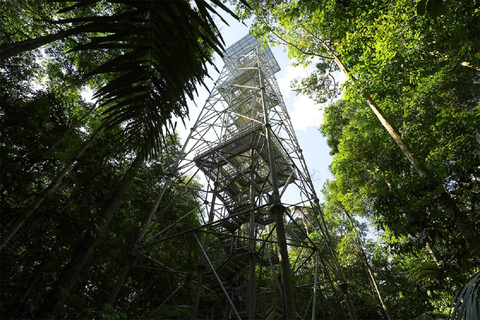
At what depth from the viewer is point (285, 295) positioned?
166 inches

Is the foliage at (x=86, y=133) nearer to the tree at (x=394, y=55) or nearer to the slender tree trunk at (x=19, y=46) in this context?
the slender tree trunk at (x=19, y=46)

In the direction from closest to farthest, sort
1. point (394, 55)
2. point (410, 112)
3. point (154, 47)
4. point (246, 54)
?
1. point (154, 47)
2. point (394, 55)
3. point (410, 112)
4. point (246, 54)

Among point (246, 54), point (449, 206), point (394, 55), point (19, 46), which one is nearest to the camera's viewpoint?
point (19, 46)

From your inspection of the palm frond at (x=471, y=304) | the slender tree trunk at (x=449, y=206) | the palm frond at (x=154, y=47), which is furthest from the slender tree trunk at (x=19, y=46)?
the slender tree trunk at (x=449, y=206)

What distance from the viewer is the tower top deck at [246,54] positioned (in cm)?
1444

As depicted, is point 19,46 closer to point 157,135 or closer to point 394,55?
point 157,135

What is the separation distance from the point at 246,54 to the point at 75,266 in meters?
13.1

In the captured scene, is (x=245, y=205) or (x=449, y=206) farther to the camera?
(x=245, y=205)

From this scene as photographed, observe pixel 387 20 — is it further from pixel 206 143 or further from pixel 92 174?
pixel 92 174

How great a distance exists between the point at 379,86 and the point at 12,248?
879 cm

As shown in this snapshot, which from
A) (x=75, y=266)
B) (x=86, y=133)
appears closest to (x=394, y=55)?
(x=75, y=266)

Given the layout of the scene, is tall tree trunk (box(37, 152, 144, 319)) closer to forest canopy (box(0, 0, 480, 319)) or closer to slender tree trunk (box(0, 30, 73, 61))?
forest canopy (box(0, 0, 480, 319))

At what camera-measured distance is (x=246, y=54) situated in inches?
594

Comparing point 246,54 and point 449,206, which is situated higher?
point 246,54
